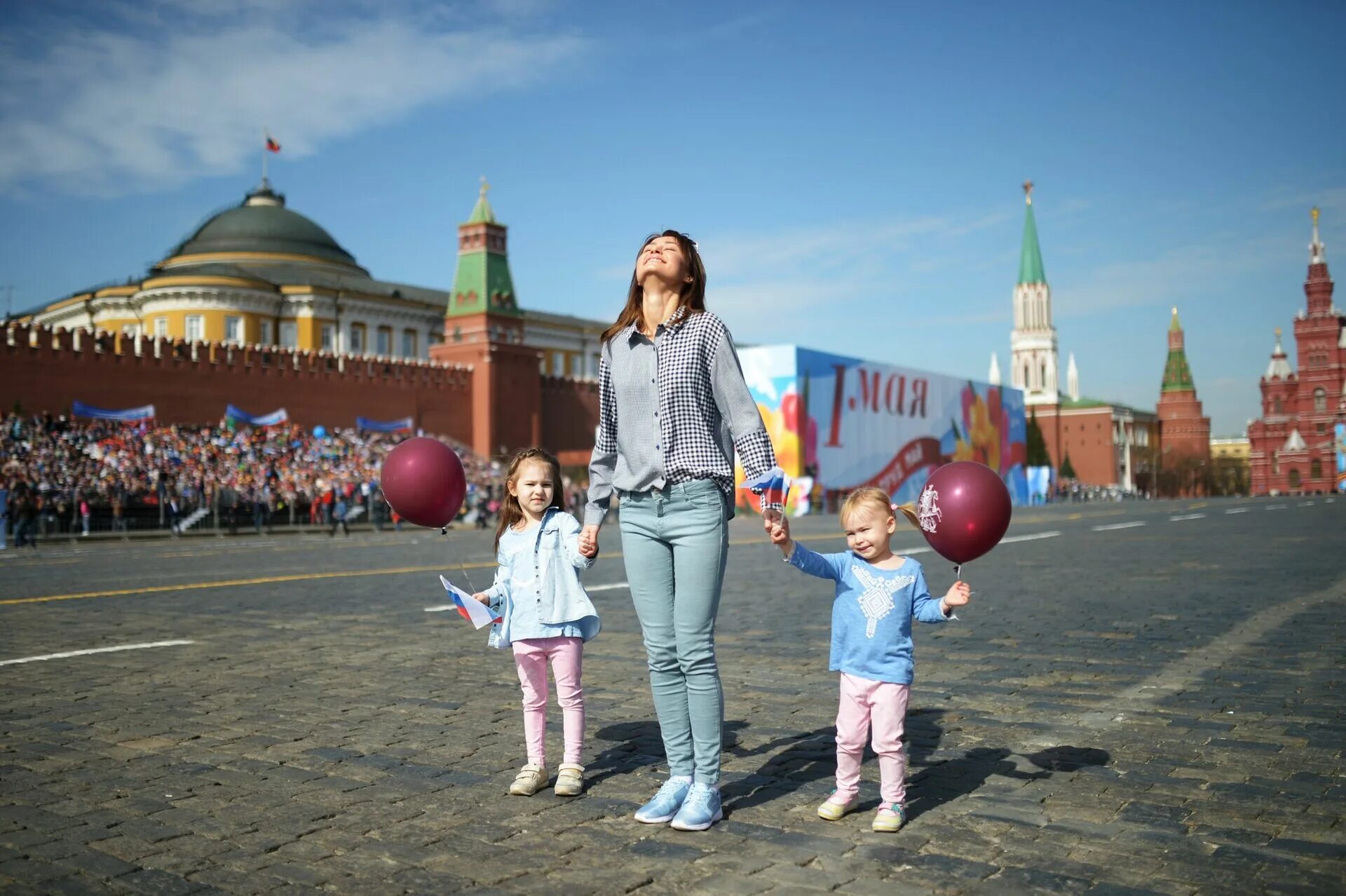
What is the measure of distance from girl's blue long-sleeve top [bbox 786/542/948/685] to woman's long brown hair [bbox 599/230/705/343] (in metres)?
0.86

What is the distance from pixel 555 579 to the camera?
411 cm

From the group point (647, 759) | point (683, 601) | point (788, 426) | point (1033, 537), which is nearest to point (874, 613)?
point (683, 601)

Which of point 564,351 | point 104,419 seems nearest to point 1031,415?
point 564,351

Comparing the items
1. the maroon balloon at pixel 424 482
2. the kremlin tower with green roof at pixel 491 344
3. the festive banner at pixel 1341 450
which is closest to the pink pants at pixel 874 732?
the maroon balloon at pixel 424 482

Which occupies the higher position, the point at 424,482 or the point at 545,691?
the point at 424,482

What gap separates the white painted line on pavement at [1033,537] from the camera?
20.0m

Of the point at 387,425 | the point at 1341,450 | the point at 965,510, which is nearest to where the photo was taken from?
the point at 965,510

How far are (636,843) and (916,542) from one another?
702 inches

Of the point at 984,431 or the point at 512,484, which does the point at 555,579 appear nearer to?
the point at 512,484

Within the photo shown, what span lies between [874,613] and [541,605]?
1181 mm

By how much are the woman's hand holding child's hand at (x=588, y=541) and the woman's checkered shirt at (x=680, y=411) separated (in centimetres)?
5

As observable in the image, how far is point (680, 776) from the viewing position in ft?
12.1

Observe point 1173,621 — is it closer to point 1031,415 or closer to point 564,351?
point 564,351

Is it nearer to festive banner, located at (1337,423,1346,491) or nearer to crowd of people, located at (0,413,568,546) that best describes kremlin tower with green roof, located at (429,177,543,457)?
crowd of people, located at (0,413,568,546)
